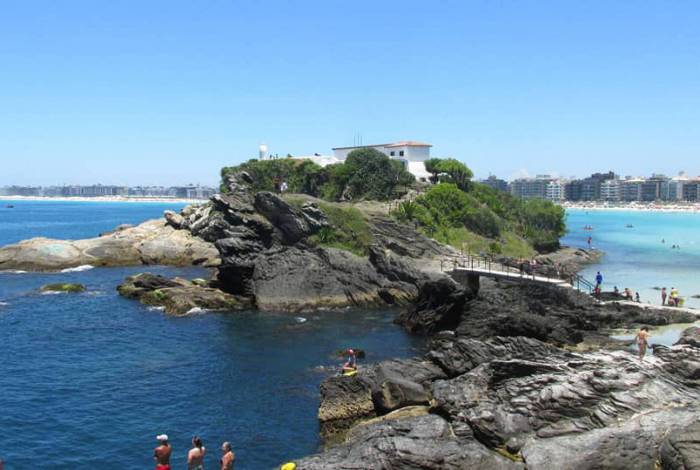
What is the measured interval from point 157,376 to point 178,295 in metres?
18.6

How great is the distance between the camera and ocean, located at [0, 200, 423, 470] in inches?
1011

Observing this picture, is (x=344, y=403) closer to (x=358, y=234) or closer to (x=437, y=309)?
(x=437, y=309)

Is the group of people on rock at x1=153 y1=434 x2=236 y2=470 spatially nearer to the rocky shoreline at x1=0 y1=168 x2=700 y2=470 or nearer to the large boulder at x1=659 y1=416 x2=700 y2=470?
the rocky shoreline at x1=0 y1=168 x2=700 y2=470

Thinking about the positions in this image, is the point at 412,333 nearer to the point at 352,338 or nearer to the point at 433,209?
the point at 352,338

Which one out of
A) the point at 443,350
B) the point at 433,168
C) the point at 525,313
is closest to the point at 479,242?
the point at 433,168

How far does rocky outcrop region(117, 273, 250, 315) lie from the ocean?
1.37 metres

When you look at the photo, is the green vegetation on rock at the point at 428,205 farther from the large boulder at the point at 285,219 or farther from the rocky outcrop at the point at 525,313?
the rocky outcrop at the point at 525,313

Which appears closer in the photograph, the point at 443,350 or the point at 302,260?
the point at 443,350

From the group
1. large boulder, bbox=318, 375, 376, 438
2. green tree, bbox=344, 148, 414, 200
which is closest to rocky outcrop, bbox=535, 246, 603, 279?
green tree, bbox=344, 148, 414, 200

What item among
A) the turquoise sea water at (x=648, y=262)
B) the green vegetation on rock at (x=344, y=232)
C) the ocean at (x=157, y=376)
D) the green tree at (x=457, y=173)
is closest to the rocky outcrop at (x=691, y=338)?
the ocean at (x=157, y=376)

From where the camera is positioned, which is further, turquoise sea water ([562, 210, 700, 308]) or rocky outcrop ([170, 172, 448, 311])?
turquoise sea water ([562, 210, 700, 308])

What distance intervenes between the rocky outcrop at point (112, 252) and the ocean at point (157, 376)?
17.1 meters

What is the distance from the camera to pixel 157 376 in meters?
34.4

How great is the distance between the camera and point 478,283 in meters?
53.1
